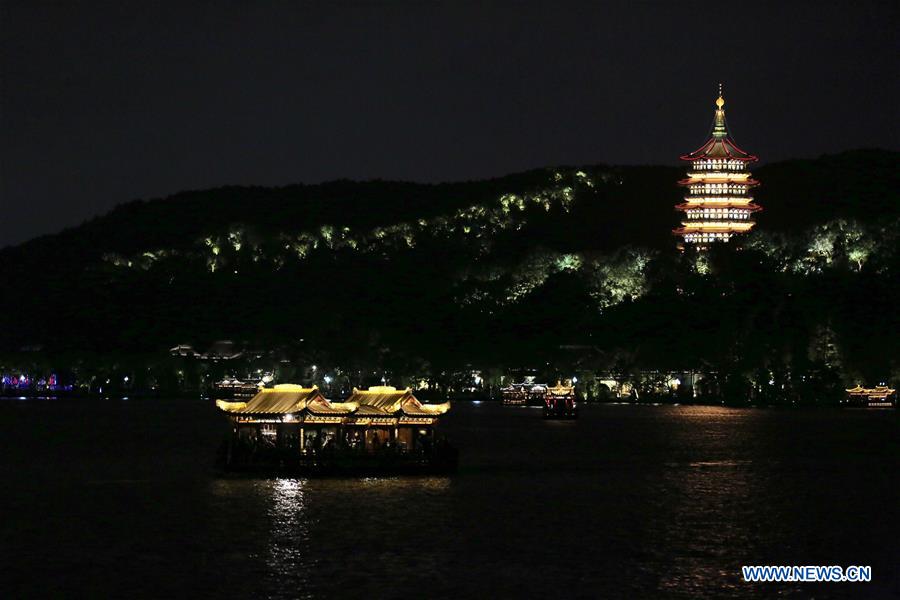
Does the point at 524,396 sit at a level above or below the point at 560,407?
above

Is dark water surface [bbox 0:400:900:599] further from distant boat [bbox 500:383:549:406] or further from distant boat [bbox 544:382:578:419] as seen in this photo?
distant boat [bbox 500:383:549:406]

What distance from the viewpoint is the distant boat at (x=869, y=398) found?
148 metres

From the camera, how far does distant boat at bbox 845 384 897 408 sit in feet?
487

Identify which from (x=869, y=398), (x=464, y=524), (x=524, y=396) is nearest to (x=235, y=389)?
(x=524, y=396)

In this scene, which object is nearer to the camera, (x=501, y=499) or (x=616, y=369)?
(x=501, y=499)

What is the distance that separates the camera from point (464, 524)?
1825 inches

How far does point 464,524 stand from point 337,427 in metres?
18.3

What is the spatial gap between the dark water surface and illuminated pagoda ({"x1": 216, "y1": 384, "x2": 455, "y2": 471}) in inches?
69.7

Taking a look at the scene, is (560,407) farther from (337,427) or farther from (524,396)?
(337,427)

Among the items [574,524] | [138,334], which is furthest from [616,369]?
[574,524]

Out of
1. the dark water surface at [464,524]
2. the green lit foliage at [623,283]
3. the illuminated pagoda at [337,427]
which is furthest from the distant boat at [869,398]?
the illuminated pagoda at [337,427]

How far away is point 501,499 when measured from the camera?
5397 centimetres

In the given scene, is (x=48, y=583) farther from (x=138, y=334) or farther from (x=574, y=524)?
(x=138, y=334)

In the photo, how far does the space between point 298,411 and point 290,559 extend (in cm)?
2397
